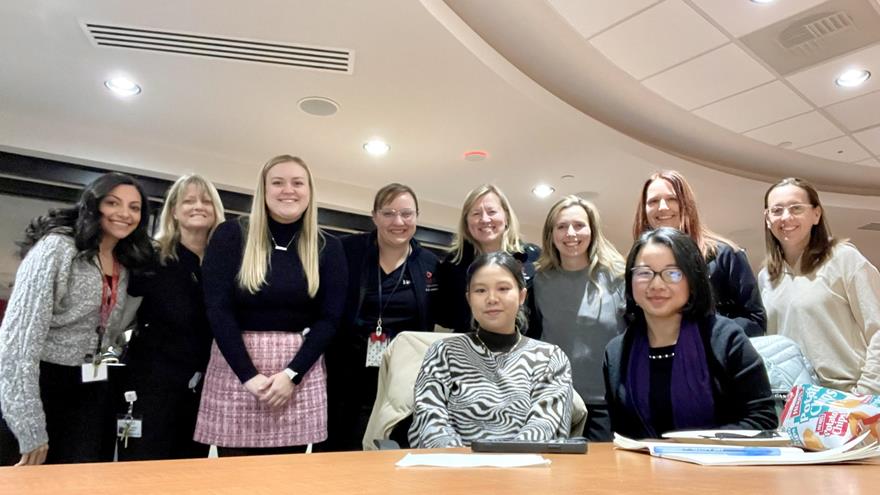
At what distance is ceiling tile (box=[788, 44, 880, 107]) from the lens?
10.9 ft

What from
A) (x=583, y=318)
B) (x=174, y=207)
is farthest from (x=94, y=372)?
(x=583, y=318)

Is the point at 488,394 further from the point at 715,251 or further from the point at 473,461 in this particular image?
the point at 715,251

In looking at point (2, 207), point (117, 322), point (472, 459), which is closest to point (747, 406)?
point (472, 459)

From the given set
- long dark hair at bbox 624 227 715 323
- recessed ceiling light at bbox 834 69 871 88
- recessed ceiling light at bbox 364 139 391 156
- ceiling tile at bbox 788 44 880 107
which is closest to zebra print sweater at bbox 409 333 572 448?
long dark hair at bbox 624 227 715 323

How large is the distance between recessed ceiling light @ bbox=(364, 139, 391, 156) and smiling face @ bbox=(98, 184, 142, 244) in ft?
7.53

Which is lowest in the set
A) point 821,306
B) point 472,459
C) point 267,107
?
point 472,459

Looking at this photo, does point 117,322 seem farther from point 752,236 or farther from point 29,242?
point 752,236

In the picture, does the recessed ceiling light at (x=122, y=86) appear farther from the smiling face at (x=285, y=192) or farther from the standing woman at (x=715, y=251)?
the standing woman at (x=715, y=251)

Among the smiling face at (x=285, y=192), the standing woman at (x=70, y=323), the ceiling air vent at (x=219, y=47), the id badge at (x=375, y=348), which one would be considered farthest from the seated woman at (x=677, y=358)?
the ceiling air vent at (x=219, y=47)

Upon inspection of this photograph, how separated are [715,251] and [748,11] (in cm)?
167

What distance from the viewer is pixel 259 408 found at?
170 centimetres

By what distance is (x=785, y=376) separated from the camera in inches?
62.6

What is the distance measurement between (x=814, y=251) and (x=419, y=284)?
156 cm

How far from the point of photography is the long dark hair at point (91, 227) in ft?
6.21
